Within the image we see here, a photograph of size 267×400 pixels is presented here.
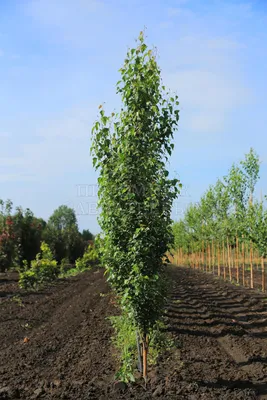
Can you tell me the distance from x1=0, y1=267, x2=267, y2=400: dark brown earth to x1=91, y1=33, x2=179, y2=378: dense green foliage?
0.76 m

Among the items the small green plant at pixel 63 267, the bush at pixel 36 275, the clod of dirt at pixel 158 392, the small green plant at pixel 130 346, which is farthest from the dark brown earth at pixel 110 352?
the small green plant at pixel 63 267

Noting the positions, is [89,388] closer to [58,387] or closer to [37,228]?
[58,387]

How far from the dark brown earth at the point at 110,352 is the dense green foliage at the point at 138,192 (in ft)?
2.49

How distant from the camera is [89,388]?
18.1 ft

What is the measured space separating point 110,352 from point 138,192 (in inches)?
119

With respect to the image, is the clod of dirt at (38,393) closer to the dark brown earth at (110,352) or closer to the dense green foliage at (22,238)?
the dark brown earth at (110,352)

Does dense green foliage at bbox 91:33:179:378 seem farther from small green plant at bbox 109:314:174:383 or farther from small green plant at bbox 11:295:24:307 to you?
small green plant at bbox 11:295:24:307

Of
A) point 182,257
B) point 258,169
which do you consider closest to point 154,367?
point 258,169

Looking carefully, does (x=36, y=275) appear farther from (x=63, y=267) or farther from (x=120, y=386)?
(x=120, y=386)

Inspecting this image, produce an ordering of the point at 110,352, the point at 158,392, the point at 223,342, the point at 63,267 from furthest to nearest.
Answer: the point at 63,267, the point at 223,342, the point at 110,352, the point at 158,392

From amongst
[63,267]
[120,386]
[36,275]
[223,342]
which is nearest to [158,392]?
[120,386]

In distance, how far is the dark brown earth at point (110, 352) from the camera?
547 cm

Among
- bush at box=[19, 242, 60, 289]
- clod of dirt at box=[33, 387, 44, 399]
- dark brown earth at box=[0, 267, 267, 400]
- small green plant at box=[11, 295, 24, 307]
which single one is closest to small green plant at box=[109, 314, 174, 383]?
dark brown earth at box=[0, 267, 267, 400]

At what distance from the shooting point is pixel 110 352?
7.27 meters
